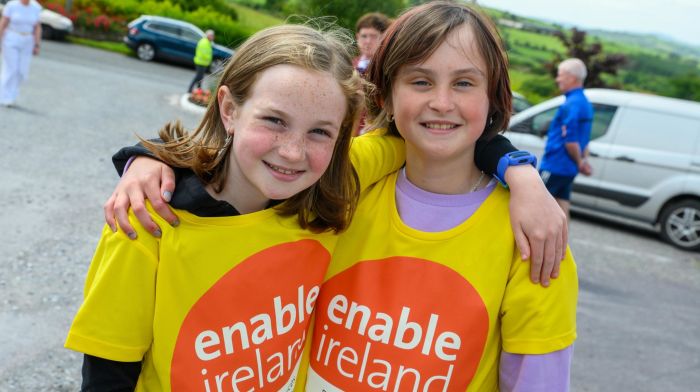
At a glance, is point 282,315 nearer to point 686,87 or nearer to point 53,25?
point 53,25

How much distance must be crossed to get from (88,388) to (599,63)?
21887mm

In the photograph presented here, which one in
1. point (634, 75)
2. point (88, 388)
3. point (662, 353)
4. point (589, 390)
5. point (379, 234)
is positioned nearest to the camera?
point (88, 388)

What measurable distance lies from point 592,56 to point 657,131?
46.1 ft

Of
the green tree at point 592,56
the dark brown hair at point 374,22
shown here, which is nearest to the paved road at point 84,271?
the dark brown hair at point 374,22

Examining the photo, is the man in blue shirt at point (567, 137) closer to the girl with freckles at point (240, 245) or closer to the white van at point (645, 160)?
the white van at point (645, 160)

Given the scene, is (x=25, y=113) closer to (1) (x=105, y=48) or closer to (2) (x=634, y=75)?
(1) (x=105, y=48)

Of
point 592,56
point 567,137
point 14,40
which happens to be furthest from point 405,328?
A: point 592,56

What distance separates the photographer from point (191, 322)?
1.55 meters

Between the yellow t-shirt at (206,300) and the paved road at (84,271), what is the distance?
2.04 m

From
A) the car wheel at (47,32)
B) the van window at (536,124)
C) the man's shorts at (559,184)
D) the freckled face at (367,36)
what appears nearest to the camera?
the freckled face at (367,36)

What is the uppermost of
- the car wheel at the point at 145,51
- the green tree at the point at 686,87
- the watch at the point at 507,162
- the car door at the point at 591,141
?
the watch at the point at 507,162

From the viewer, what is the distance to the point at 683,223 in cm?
864

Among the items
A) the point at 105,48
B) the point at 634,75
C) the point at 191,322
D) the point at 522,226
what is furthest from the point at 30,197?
the point at 634,75

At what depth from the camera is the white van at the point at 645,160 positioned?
28.1 feet
